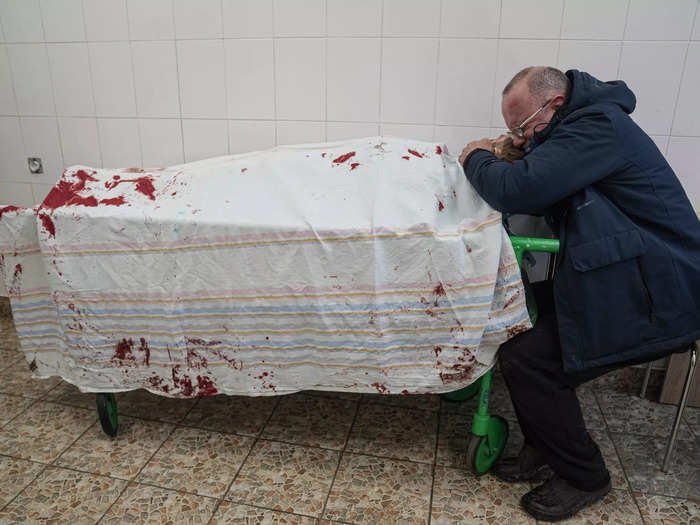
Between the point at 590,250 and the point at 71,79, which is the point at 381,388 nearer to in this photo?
the point at 590,250

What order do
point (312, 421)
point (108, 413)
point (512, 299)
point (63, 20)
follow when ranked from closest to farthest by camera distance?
point (512, 299)
point (108, 413)
point (312, 421)
point (63, 20)

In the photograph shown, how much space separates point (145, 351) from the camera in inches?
61.5

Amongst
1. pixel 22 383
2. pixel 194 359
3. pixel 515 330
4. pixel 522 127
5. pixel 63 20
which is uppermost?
pixel 63 20

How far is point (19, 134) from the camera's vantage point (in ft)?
7.88

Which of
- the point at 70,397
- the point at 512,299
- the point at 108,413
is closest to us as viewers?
the point at 512,299

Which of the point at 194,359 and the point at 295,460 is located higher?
the point at 194,359

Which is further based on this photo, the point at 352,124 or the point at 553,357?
the point at 352,124

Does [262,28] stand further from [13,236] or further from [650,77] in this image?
[650,77]

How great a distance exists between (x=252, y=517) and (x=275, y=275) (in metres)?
0.69

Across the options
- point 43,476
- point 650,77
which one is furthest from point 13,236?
point 650,77

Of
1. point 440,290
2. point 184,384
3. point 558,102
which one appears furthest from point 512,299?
point 184,384

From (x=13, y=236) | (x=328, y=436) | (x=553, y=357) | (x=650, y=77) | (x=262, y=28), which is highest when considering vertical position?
(x=262, y=28)

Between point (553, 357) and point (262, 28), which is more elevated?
point (262, 28)

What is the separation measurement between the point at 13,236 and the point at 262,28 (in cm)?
119
